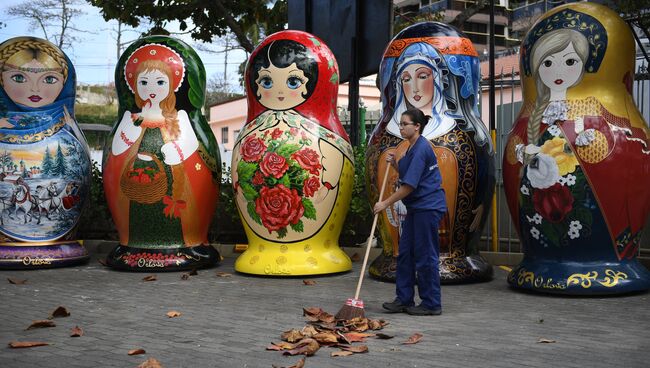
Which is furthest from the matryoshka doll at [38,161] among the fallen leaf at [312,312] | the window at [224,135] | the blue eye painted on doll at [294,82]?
the window at [224,135]

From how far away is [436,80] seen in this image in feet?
25.5

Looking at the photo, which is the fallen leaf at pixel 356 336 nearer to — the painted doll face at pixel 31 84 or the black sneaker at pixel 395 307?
the black sneaker at pixel 395 307

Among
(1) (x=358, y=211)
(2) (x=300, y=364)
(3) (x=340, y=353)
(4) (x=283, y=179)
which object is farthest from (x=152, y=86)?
(2) (x=300, y=364)

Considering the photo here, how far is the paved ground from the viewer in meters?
4.55

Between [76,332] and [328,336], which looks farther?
[76,332]

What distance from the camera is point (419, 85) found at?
7.77 meters

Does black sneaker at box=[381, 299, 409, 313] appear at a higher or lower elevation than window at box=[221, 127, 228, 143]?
lower

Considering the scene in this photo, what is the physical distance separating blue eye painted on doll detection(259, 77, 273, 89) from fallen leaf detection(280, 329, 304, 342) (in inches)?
146

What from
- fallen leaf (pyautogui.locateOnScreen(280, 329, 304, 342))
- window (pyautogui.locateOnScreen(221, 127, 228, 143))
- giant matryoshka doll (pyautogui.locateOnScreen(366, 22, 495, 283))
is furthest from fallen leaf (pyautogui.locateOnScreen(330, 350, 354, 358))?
window (pyautogui.locateOnScreen(221, 127, 228, 143))

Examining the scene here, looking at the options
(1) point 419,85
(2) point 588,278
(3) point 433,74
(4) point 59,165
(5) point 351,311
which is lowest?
(5) point 351,311

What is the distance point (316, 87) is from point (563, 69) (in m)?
2.47

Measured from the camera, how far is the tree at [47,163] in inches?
341

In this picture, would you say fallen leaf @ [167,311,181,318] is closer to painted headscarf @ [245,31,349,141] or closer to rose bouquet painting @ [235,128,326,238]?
rose bouquet painting @ [235,128,326,238]

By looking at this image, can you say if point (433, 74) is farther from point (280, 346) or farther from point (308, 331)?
point (280, 346)
